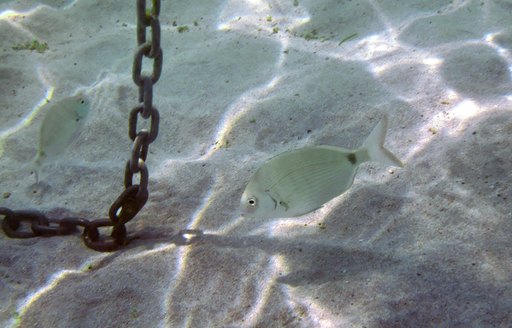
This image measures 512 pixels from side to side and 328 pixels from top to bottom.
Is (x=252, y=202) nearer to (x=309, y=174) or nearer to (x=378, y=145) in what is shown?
(x=309, y=174)

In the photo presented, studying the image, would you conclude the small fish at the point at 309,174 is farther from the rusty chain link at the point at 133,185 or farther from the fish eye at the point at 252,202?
the rusty chain link at the point at 133,185

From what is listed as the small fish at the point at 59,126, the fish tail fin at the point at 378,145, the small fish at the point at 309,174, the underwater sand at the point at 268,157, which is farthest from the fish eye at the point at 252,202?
the small fish at the point at 59,126

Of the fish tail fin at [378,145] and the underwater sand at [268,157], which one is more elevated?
→ the fish tail fin at [378,145]

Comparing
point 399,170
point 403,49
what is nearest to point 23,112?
point 399,170

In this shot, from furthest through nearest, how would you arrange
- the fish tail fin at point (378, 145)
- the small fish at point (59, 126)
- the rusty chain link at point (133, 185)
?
the small fish at point (59, 126) → the rusty chain link at point (133, 185) → the fish tail fin at point (378, 145)

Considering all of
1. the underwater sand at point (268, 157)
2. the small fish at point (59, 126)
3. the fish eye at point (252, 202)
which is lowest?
the underwater sand at point (268, 157)

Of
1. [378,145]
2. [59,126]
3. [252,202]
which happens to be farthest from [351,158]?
[59,126]

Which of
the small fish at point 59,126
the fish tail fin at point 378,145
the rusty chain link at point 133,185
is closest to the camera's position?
the fish tail fin at point 378,145
